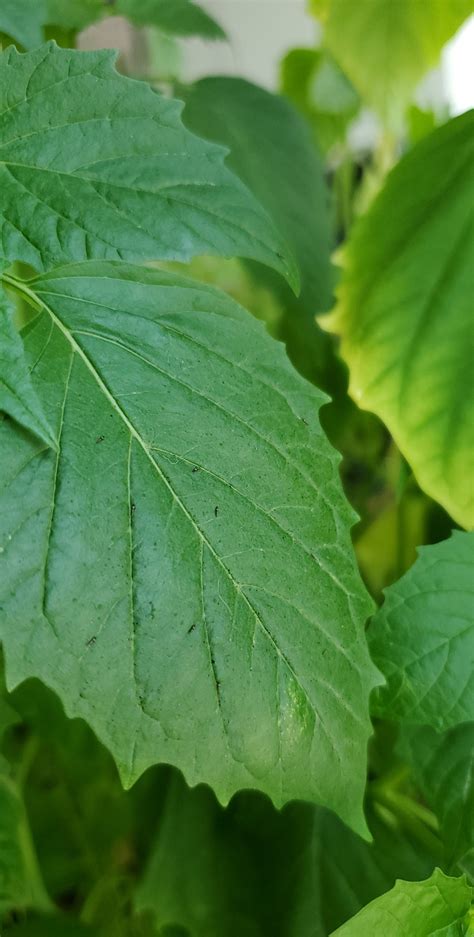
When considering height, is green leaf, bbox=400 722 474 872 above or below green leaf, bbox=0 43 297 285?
below

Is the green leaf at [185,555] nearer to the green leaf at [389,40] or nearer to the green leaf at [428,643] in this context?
the green leaf at [428,643]

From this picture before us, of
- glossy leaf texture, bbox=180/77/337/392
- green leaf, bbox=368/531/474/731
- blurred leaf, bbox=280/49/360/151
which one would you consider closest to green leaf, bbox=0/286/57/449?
green leaf, bbox=368/531/474/731

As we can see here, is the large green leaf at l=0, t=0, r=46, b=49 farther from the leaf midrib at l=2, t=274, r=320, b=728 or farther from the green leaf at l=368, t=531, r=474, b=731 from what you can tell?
the green leaf at l=368, t=531, r=474, b=731

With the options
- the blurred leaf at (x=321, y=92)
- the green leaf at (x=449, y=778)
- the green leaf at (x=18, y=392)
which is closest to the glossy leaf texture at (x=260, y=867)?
the green leaf at (x=449, y=778)

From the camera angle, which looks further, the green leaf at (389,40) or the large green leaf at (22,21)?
the green leaf at (389,40)

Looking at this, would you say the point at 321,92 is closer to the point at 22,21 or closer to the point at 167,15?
the point at 167,15

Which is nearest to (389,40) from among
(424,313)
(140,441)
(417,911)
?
(424,313)
